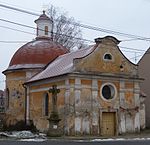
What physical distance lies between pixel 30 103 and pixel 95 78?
23.5 feet

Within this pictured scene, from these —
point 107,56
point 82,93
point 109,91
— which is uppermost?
point 107,56

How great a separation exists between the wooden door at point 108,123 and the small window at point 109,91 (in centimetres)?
137

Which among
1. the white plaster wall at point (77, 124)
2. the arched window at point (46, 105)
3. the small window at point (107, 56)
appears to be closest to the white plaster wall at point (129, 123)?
the white plaster wall at point (77, 124)

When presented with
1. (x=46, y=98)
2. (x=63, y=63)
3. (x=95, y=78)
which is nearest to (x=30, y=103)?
(x=46, y=98)

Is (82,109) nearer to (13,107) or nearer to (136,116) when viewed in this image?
(136,116)

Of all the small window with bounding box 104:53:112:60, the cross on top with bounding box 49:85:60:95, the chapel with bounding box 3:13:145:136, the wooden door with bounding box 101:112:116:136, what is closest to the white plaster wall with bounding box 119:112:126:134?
the chapel with bounding box 3:13:145:136

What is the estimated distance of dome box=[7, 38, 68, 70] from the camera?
3638 cm

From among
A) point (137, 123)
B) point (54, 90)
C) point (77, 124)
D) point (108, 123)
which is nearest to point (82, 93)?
point (77, 124)

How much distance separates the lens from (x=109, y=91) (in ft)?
104

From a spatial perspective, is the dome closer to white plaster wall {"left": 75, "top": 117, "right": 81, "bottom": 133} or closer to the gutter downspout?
the gutter downspout

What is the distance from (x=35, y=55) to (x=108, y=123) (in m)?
10.0

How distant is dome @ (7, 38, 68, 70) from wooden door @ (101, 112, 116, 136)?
847cm

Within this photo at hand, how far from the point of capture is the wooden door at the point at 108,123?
3103cm

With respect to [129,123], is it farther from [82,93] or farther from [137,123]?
[82,93]
